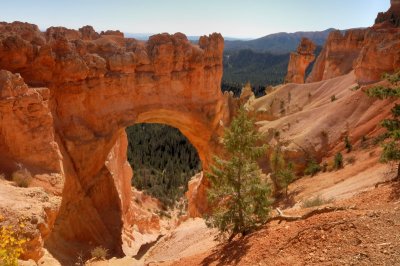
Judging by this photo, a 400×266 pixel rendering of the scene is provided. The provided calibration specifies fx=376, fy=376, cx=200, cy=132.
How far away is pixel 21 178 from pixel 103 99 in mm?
10171

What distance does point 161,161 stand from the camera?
2074 inches

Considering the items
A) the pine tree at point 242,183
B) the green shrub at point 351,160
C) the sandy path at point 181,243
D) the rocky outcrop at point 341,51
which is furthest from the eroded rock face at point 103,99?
the rocky outcrop at point 341,51

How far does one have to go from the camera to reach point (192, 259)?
13062 mm

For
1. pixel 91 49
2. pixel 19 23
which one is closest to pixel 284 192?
pixel 91 49

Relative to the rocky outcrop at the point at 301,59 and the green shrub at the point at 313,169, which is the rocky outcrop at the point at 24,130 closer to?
the green shrub at the point at 313,169

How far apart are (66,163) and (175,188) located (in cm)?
2621

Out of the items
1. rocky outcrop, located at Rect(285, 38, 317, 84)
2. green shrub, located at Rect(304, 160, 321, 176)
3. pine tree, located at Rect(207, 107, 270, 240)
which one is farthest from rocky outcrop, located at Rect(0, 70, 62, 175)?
rocky outcrop, located at Rect(285, 38, 317, 84)

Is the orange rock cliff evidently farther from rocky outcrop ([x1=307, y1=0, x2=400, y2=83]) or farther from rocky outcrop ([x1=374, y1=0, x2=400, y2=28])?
rocky outcrop ([x1=374, y1=0, x2=400, y2=28])

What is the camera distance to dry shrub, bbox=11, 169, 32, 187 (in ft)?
46.3

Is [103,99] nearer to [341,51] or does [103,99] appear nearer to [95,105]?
[95,105]

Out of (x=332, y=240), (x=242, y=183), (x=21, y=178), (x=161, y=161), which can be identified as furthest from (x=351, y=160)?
(x=161, y=161)

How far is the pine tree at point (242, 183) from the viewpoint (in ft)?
40.8

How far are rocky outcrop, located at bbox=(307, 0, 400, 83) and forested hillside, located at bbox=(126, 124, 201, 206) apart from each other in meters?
23.9

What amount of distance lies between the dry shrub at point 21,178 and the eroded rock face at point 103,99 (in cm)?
134
